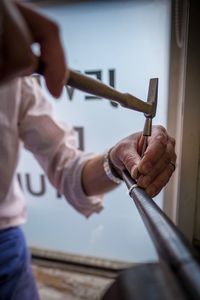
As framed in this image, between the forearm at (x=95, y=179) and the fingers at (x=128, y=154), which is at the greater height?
the fingers at (x=128, y=154)

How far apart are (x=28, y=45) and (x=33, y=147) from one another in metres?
0.56

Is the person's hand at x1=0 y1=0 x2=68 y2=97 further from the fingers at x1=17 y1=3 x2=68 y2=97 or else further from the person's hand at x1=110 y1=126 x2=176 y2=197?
the person's hand at x1=110 y1=126 x2=176 y2=197

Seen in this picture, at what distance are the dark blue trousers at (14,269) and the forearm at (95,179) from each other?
199mm

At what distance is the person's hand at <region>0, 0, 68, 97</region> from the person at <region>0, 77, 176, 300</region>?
0.34 m

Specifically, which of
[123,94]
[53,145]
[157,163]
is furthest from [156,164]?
[53,145]

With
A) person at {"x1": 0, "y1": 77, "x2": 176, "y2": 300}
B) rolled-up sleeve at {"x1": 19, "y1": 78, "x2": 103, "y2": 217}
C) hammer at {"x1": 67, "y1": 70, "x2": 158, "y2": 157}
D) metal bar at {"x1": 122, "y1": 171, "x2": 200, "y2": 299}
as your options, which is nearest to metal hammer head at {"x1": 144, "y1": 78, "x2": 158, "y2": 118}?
hammer at {"x1": 67, "y1": 70, "x2": 158, "y2": 157}

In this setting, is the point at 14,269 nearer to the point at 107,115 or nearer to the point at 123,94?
the point at 107,115

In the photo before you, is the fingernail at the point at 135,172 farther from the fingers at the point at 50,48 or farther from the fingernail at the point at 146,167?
the fingers at the point at 50,48

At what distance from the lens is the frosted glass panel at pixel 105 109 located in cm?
38

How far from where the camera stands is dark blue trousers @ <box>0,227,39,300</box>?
0.60 metres

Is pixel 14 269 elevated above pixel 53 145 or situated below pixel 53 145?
below

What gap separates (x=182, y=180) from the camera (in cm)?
33

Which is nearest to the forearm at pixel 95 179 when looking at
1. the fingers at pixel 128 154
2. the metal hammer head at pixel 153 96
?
the fingers at pixel 128 154

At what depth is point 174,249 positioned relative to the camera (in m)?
0.19
